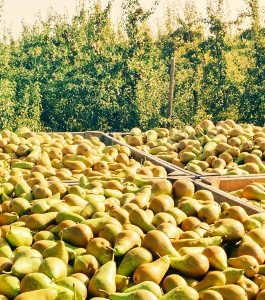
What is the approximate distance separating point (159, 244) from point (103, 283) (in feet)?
1.55

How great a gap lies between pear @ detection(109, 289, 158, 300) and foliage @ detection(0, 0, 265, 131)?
9.02 meters

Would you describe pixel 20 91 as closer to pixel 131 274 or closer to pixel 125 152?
pixel 125 152

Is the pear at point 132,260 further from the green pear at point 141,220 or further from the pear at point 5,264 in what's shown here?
the pear at point 5,264

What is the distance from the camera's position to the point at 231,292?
253 cm

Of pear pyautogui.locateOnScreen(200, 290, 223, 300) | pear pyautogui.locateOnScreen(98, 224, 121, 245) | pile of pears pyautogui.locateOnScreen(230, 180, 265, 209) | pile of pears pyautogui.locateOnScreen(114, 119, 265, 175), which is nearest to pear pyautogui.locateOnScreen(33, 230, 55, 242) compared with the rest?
pear pyautogui.locateOnScreen(98, 224, 121, 245)

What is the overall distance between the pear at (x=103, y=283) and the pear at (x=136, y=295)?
0.30 feet

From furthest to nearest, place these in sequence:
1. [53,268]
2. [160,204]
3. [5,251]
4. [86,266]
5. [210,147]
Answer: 1. [210,147]
2. [160,204]
3. [5,251]
4. [86,266]
5. [53,268]

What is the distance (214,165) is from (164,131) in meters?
1.96

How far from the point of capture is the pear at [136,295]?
2342mm

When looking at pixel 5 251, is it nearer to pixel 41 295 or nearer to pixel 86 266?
pixel 86 266

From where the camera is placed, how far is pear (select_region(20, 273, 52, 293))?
2455mm

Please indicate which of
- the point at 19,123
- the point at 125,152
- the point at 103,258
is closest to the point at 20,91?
the point at 19,123

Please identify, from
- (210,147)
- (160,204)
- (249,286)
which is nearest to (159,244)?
(249,286)

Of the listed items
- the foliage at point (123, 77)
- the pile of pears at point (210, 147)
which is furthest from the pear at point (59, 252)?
the foliage at point (123, 77)
